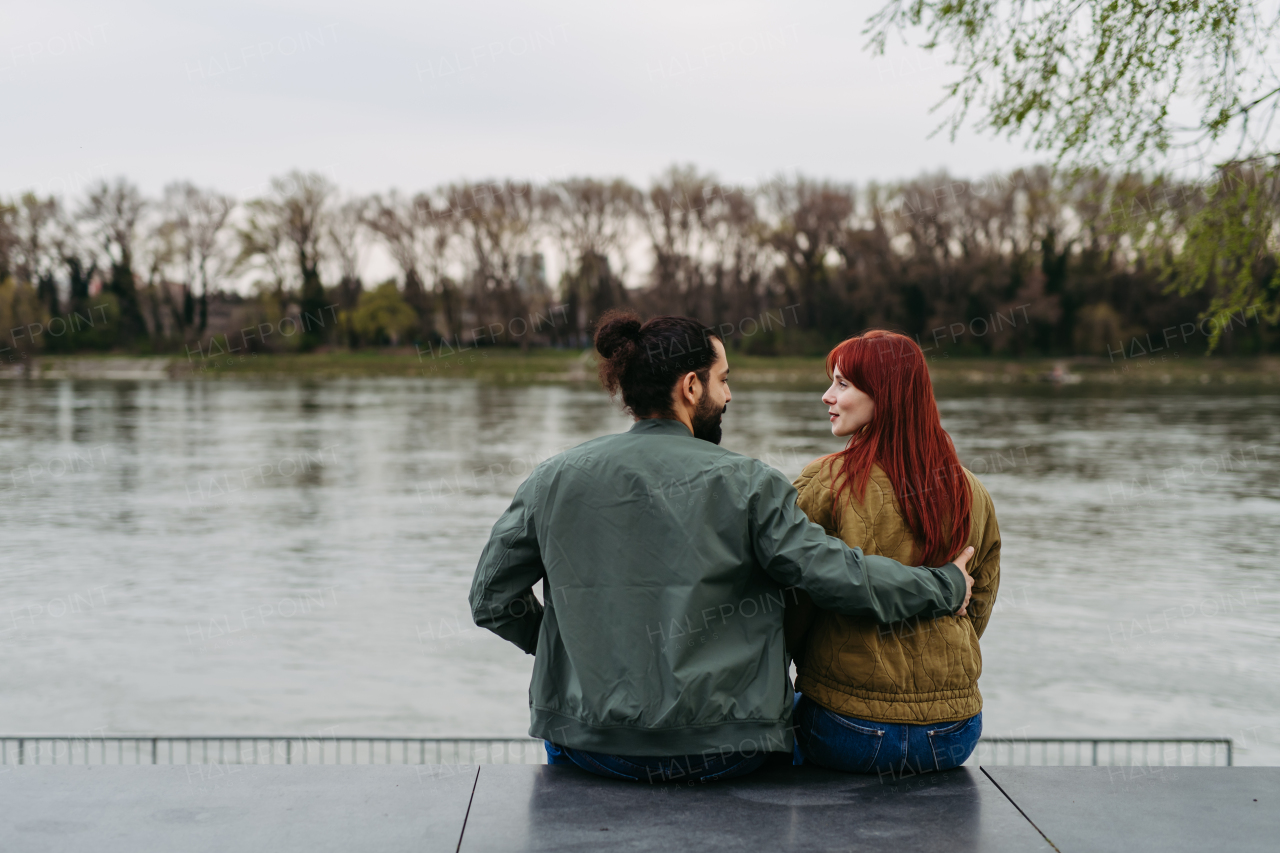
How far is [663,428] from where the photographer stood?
2.76 metres

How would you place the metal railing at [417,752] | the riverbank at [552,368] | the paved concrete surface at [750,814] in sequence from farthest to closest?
the riverbank at [552,368] < the metal railing at [417,752] < the paved concrete surface at [750,814]

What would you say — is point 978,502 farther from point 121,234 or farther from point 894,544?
point 121,234

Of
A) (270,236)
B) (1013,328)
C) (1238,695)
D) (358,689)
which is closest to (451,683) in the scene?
(358,689)

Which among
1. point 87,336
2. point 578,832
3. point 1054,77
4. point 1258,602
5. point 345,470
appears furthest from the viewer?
point 87,336

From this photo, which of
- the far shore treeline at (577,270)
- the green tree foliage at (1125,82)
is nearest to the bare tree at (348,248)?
the far shore treeline at (577,270)

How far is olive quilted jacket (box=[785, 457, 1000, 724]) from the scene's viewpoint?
285 cm

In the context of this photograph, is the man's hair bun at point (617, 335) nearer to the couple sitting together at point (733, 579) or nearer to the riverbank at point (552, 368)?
the couple sitting together at point (733, 579)

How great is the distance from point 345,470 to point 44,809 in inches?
672

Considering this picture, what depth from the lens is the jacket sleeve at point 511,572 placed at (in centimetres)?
282

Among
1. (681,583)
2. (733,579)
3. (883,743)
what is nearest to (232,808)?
(681,583)

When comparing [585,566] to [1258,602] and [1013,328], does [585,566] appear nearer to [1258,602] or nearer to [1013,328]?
A: [1258,602]

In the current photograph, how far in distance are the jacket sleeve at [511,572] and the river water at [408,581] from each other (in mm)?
4293

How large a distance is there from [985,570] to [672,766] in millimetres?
918

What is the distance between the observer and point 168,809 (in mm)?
2793
